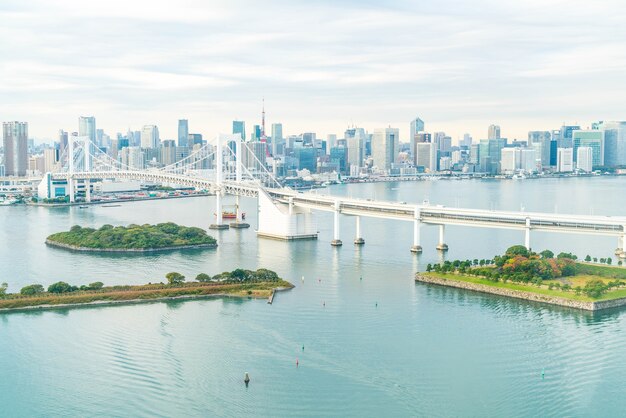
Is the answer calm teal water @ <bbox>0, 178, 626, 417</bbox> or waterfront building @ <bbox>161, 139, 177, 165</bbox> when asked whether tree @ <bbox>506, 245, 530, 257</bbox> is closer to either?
calm teal water @ <bbox>0, 178, 626, 417</bbox>

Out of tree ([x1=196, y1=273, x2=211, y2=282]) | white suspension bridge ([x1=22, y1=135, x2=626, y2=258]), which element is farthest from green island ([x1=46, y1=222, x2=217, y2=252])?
tree ([x1=196, y1=273, x2=211, y2=282])

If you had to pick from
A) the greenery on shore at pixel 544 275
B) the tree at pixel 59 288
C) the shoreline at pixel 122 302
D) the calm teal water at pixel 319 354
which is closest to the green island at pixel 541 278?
the greenery on shore at pixel 544 275

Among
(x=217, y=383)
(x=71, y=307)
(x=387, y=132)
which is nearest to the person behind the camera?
(x=217, y=383)

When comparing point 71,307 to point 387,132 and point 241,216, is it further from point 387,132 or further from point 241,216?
point 387,132

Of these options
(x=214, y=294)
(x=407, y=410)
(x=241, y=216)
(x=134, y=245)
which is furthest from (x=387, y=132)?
(x=407, y=410)

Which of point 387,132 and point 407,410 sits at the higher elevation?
point 387,132
